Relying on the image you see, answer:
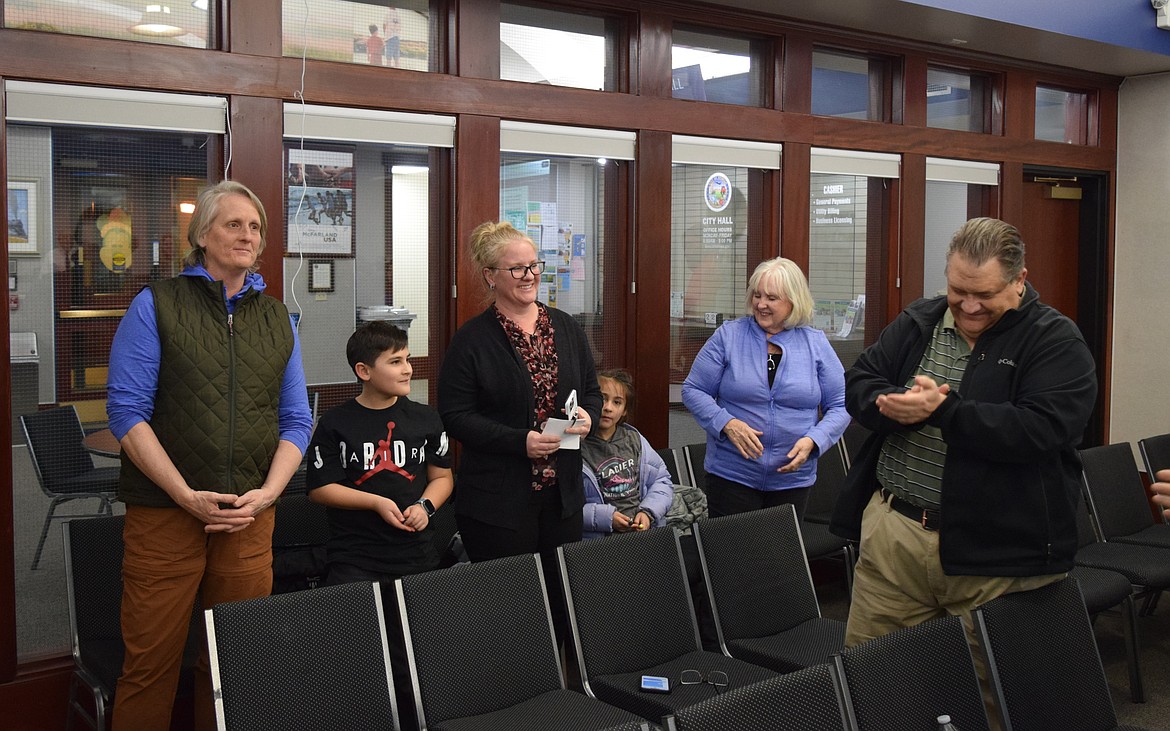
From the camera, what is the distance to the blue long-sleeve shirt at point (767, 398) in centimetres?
413

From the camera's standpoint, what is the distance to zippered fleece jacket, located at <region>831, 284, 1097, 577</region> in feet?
7.93

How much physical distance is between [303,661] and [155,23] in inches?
94.1

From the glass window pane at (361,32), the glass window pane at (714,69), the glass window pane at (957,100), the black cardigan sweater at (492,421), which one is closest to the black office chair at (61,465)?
the black cardigan sweater at (492,421)

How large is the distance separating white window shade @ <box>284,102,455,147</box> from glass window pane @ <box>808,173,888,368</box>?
2.32 meters

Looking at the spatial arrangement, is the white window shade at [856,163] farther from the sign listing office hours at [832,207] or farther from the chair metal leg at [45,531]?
the chair metal leg at [45,531]

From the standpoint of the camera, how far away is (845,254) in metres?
6.05

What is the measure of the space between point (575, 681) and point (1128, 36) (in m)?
4.91

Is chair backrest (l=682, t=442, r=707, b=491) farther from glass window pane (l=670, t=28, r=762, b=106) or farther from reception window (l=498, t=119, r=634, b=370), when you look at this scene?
glass window pane (l=670, t=28, r=762, b=106)

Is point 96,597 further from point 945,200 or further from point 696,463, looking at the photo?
point 945,200

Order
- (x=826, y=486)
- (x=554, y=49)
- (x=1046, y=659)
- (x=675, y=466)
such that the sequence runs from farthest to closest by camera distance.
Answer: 1. (x=826, y=486)
2. (x=675, y=466)
3. (x=554, y=49)
4. (x=1046, y=659)

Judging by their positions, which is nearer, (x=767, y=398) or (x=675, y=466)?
(x=767, y=398)

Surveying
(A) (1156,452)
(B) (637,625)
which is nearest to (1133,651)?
(A) (1156,452)

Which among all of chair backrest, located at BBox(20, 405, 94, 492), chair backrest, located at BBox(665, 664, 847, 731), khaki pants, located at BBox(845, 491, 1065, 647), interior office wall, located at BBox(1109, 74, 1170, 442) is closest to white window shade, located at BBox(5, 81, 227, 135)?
chair backrest, located at BBox(20, 405, 94, 492)

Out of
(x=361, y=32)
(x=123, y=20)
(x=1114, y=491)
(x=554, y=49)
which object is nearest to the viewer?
(x=123, y=20)
